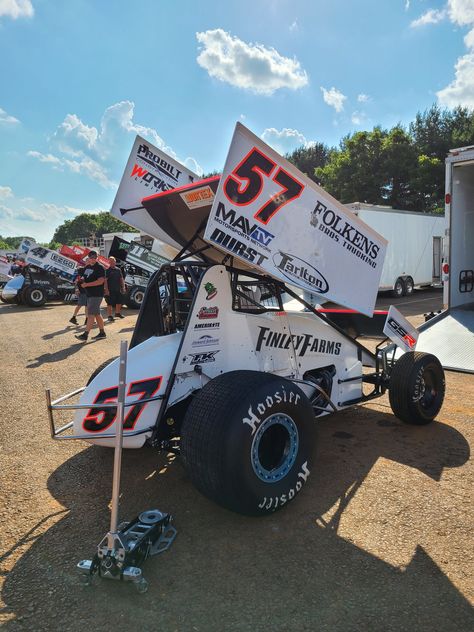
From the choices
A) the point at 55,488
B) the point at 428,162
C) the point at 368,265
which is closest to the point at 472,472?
the point at 368,265

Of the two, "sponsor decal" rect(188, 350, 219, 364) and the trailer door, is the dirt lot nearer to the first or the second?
"sponsor decal" rect(188, 350, 219, 364)

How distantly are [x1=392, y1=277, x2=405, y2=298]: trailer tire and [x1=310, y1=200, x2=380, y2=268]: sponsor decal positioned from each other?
1401cm

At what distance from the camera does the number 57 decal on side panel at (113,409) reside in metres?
3.04

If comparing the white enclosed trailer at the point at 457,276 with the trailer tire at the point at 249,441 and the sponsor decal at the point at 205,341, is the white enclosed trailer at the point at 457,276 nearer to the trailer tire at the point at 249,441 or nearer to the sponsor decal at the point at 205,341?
the trailer tire at the point at 249,441

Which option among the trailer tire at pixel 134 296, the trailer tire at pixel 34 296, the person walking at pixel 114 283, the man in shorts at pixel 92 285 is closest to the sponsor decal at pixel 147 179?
the man in shorts at pixel 92 285

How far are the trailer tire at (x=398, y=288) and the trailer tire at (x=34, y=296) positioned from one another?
13.9 meters

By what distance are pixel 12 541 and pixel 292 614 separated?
5.78 feet

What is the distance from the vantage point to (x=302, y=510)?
120 inches

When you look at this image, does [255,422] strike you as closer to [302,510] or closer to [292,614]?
[302,510]

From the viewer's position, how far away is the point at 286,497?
295 centimetres

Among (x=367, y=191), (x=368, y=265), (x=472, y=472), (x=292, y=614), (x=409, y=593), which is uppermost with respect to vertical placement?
(x=367, y=191)

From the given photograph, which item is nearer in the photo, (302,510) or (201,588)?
(201,588)

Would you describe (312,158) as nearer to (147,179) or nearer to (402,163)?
(402,163)

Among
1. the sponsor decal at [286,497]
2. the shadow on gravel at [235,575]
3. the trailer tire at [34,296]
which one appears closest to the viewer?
the shadow on gravel at [235,575]
